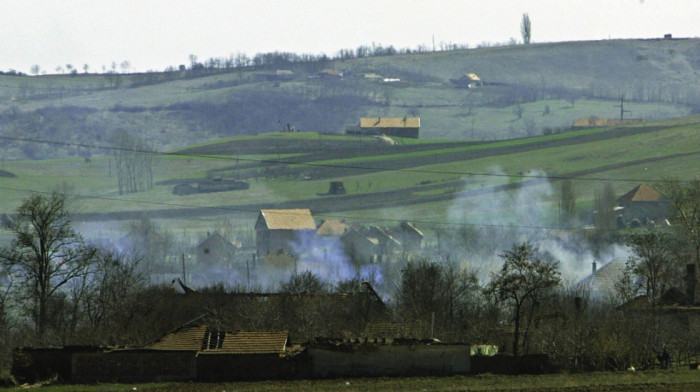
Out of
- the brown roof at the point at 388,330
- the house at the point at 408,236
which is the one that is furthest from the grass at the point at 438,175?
the brown roof at the point at 388,330

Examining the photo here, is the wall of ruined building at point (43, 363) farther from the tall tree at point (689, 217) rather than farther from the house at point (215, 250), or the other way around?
the house at point (215, 250)

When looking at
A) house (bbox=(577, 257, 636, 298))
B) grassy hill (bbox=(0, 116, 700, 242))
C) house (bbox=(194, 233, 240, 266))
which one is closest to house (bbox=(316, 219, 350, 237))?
grassy hill (bbox=(0, 116, 700, 242))

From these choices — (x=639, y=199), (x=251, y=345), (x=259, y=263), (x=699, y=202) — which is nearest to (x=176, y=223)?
(x=259, y=263)

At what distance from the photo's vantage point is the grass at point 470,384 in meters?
33.8

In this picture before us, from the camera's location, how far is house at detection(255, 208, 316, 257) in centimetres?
11356

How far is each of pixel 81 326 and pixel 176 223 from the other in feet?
248

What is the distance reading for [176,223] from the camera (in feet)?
431

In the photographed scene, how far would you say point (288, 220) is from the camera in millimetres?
118125

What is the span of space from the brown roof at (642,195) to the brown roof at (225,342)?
7496cm

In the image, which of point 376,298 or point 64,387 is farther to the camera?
→ point 376,298

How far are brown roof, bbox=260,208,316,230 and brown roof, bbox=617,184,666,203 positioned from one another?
98.8ft

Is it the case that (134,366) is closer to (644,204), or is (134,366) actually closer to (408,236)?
(408,236)

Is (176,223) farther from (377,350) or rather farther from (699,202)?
(377,350)

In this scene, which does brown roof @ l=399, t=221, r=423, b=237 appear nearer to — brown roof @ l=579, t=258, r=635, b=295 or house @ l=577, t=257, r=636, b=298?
house @ l=577, t=257, r=636, b=298
